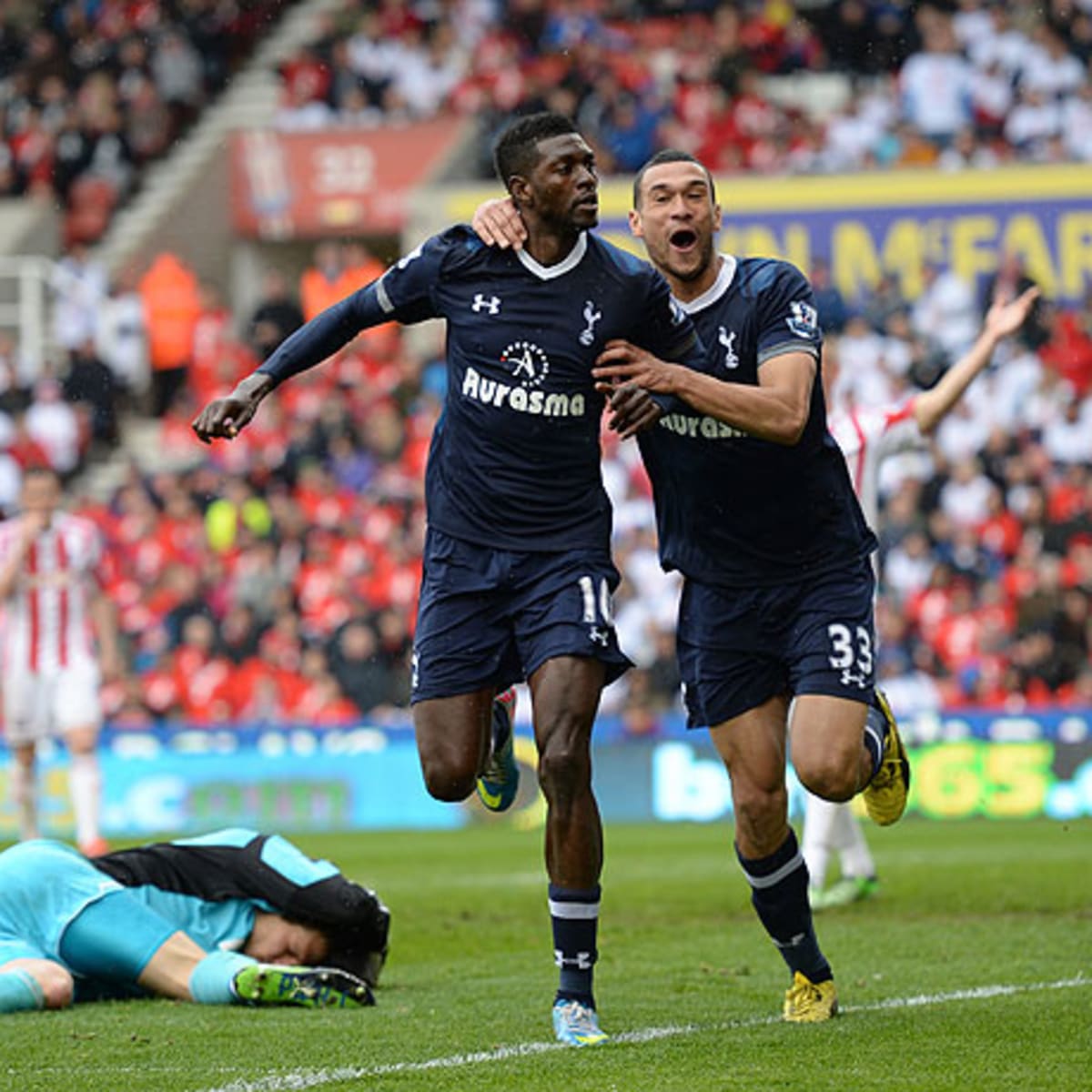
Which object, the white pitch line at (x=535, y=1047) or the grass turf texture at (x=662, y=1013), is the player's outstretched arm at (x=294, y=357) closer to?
the grass turf texture at (x=662, y=1013)

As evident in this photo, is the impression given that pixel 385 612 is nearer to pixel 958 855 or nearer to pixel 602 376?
pixel 958 855

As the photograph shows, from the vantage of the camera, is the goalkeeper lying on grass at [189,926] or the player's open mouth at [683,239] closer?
the player's open mouth at [683,239]

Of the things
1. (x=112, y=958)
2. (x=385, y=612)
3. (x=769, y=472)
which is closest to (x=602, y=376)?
(x=769, y=472)

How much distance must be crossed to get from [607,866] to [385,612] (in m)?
7.01

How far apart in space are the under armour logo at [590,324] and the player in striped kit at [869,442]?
3.00m

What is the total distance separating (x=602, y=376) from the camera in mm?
7094

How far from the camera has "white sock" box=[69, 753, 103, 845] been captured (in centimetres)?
1452

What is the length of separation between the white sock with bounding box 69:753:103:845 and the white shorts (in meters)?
0.24

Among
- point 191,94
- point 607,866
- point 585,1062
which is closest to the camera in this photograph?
point 585,1062

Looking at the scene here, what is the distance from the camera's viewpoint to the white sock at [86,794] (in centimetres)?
1452

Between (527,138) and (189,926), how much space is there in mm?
2998

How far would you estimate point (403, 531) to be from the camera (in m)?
22.4

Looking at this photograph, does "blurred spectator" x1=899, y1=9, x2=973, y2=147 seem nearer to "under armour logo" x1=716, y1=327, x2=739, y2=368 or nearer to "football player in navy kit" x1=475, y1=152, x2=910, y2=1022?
"football player in navy kit" x1=475, y1=152, x2=910, y2=1022

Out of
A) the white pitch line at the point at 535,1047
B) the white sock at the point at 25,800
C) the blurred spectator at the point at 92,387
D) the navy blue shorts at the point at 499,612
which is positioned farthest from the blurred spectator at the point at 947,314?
the navy blue shorts at the point at 499,612
